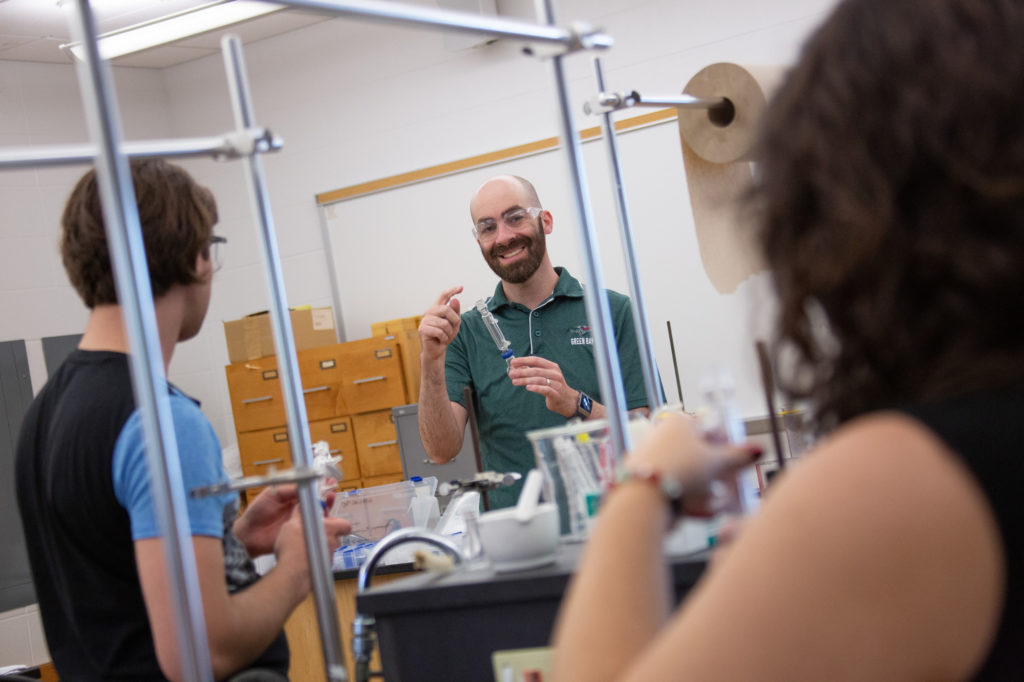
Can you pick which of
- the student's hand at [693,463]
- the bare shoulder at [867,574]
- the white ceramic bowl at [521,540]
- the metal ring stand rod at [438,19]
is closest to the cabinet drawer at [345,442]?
the white ceramic bowl at [521,540]

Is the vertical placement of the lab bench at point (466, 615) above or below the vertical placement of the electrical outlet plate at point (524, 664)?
above

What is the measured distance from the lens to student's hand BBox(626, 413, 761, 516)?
73cm

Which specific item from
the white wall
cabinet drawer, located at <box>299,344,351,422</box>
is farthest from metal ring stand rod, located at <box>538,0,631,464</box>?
cabinet drawer, located at <box>299,344,351,422</box>

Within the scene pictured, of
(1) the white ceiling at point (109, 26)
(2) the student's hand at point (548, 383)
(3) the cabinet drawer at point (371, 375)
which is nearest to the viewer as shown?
(2) the student's hand at point (548, 383)

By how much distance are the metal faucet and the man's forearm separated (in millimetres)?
1193

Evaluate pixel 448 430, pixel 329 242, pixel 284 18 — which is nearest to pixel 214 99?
pixel 284 18

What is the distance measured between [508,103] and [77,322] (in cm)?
245

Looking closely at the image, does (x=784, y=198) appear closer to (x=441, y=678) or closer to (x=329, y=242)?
(x=441, y=678)

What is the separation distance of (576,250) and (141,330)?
13.9 feet

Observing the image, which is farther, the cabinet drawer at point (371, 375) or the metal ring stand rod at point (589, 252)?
the cabinet drawer at point (371, 375)

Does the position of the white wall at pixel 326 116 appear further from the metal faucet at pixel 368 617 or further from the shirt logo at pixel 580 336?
the metal faucet at pixel 368 617

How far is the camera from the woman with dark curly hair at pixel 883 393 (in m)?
0.58

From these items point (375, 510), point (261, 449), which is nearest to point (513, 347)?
point (375, 510)

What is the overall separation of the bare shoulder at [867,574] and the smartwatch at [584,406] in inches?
73.3
